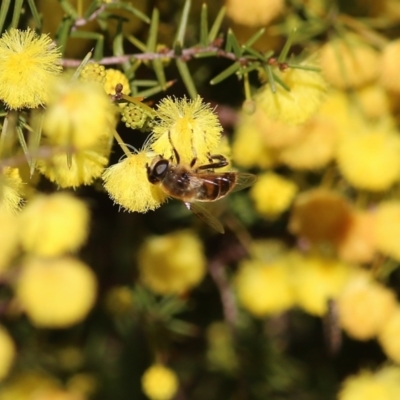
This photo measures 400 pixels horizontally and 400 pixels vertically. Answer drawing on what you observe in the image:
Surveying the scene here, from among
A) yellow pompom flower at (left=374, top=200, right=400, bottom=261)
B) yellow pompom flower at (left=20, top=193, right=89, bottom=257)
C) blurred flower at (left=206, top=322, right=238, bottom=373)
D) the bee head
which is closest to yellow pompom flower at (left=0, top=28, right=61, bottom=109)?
the bee head

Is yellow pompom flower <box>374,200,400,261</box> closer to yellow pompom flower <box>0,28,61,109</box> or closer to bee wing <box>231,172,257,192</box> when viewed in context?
bee wing <box>231,172,257,192</box>

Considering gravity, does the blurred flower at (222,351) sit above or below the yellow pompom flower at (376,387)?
below

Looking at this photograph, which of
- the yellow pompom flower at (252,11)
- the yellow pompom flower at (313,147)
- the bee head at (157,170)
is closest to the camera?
the bee head at (157,170)

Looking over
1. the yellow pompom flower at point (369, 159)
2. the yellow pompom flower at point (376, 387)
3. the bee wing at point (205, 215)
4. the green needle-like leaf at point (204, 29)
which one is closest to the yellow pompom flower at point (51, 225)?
the bee wing at point (205, 215)

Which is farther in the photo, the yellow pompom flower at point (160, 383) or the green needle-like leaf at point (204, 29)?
the yellow pompom flower at point (160, 383)

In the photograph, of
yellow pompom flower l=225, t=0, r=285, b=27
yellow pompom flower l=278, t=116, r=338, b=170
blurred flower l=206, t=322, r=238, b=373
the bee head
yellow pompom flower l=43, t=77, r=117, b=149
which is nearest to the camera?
yellow pompom flower l=43, t=77, r=117, b=149

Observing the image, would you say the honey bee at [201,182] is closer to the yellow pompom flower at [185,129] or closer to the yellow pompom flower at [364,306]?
the yellow pompom flower at [185,129]
